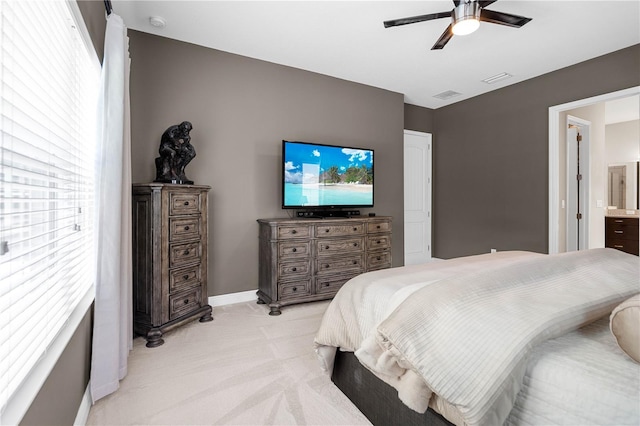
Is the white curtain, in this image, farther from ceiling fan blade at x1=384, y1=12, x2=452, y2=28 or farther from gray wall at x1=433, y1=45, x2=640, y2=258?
gray wall at x1=433, y1=45, x2=640, y2=258

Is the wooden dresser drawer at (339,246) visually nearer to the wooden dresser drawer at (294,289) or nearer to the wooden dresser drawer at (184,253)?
the wooden dresser drawer at (294,289)

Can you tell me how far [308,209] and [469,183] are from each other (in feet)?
9.23

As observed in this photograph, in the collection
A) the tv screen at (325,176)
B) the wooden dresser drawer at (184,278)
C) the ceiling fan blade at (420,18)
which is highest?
the ceiling fan blade at (420,18)

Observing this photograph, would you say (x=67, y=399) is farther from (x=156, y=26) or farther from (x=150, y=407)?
(x=156, y=26)

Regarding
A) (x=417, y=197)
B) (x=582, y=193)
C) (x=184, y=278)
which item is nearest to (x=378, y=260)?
(x=417, y=197)

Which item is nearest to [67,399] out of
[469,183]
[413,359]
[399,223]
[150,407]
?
[150,407]

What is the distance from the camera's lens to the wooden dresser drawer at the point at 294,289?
3.14 metres

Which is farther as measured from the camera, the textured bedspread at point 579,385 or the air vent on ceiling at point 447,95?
the air vent on ceiling at point 447,95

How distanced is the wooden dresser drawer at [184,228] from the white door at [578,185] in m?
4.99

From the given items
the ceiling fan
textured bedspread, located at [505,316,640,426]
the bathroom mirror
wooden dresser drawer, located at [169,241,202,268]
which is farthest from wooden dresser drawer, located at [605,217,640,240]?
wooden dresser drawer, located at [169,241,202,268]

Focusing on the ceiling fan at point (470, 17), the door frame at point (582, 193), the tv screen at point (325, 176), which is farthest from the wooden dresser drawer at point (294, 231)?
→ the door frame at point (582, 193)

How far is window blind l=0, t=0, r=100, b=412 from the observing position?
91 cm

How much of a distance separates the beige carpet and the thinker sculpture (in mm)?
1328

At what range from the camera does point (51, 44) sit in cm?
128
